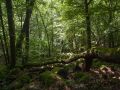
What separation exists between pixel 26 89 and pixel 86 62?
345 cm

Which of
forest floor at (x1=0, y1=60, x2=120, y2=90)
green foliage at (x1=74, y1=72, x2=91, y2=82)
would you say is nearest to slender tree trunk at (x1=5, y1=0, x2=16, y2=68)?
forest floor at (x1=0, y1=60, x2=120, y2=90)

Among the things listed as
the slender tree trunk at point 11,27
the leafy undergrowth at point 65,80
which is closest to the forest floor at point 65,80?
the leafy undergrowth at point 65,80

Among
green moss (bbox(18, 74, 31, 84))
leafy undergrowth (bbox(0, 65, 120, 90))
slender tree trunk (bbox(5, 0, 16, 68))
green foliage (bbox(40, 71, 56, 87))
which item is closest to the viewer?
leafy undergrowth (bbox(0, 65, 120, 90))

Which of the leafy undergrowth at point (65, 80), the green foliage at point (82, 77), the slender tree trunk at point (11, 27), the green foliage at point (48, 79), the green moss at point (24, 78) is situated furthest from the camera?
the slender tree trunk at point (11, 27)

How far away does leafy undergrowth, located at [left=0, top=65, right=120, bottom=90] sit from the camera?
9.77 metres

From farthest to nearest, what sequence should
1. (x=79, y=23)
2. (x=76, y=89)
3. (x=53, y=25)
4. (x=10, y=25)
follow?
(x=53, y=25) → (x=79, y=23) → (x=10, y=25) → (x=76, y=89)

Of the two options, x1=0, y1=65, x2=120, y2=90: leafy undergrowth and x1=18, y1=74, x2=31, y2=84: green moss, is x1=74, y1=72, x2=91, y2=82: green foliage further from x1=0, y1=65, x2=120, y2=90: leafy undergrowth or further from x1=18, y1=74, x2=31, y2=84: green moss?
x1=18, y1=74, x2=31, y2=84: green moss

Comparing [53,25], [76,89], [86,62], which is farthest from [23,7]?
[53,25]

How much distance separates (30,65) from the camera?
13.7m

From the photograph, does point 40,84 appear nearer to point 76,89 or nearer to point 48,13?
point 76,89

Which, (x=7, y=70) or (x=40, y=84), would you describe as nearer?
(x=40, y=84)

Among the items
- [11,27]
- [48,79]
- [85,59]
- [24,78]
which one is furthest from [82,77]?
[11,27]

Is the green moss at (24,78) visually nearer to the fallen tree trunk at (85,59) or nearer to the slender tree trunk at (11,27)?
the fallen tree trunk at (85,59)

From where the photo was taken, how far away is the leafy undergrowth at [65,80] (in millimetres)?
9766
